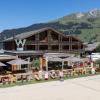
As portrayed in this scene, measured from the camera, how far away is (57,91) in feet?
94.9

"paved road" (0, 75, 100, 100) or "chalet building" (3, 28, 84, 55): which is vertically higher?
"chalet building" (3, 28, 84, 55)

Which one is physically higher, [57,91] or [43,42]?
[43,42]

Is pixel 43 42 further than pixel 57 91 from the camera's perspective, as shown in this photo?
Yes

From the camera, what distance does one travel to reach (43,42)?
60.7 m

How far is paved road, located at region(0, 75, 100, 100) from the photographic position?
1033 inches

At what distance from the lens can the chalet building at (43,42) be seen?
186 feet

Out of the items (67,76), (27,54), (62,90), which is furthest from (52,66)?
(62,90)

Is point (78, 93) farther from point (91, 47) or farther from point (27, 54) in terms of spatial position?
point (91, 47)

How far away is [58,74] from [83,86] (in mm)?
6199

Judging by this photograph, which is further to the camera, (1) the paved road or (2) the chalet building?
(2) the chalet building

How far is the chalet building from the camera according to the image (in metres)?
56.8

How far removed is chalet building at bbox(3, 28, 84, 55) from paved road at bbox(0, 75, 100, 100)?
21489 millimetres

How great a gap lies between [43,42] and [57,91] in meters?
32.3

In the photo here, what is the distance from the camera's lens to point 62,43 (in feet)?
206
